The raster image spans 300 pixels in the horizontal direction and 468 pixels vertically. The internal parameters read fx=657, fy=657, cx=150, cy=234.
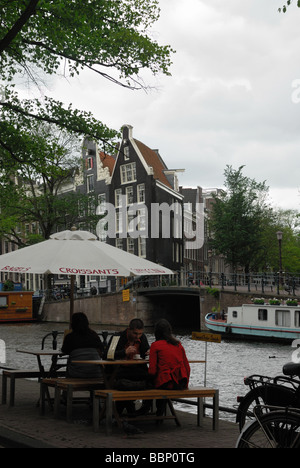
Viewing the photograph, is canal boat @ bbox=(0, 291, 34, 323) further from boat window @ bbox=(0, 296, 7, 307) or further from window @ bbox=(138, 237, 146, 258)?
window @ bbox=(138, 237, 146, 258)

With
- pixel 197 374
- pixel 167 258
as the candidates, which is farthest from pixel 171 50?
pixel 167 258

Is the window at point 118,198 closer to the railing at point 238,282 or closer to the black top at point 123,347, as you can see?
the railing at point 238,282

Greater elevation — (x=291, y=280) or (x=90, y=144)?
(x=90, y=144)

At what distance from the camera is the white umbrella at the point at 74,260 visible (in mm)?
8375

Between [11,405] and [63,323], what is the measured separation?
3722cm

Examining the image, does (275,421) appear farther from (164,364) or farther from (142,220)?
(142,220)

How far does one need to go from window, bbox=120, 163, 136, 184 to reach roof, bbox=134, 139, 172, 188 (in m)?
1.36

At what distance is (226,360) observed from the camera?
22062 mm

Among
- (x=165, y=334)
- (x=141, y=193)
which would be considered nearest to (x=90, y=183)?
(x=141, y=193)

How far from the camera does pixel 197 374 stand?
18.1 meters

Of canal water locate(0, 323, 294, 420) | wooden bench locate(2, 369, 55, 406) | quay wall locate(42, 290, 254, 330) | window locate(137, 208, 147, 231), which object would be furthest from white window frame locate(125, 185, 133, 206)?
wooden bench locate(2, 369, 55, 406)

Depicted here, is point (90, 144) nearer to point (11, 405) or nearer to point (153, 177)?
point (153, 177)

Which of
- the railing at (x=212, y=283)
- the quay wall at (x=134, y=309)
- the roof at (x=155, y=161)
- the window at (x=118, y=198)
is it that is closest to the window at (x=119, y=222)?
the window at (x=118, y=198)

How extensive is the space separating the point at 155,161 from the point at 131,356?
46786 mm
